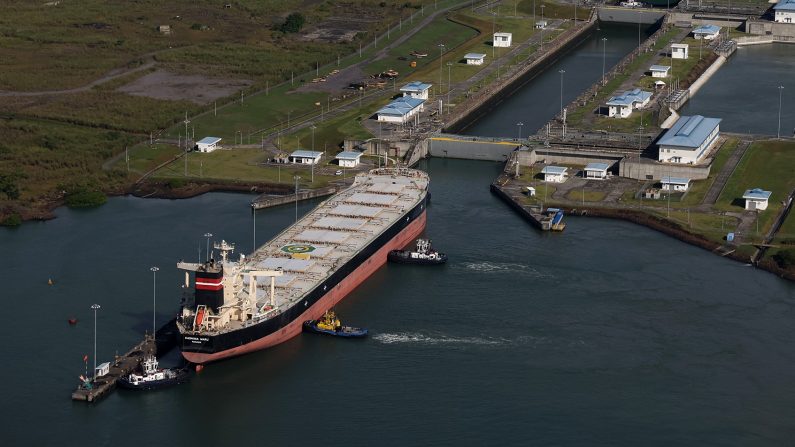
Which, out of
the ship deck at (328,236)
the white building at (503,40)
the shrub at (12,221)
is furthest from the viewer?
the white building at (503,40)

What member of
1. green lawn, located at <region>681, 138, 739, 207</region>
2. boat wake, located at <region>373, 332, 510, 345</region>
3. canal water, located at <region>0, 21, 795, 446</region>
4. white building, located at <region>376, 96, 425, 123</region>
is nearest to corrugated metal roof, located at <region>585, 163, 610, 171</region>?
green lawn, located at <region>681, 138, 739, 207</region>

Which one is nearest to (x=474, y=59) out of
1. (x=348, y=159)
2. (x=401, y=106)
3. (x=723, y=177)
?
(x=401, y=106)

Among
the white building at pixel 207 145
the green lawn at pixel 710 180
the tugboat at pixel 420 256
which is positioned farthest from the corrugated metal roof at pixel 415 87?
the tugboat at pixel 420 256

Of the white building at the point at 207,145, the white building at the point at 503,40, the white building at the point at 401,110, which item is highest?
the white building at the point at 503,40

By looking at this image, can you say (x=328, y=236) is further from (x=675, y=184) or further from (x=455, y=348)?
(x=675, y=184)

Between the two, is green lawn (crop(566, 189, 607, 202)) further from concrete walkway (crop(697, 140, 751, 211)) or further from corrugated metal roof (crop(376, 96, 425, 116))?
corrugated metal roof (crop(376, 96, 425, 116))

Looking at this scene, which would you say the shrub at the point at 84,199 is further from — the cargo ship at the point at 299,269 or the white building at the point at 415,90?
the white building at the point at 415,90
